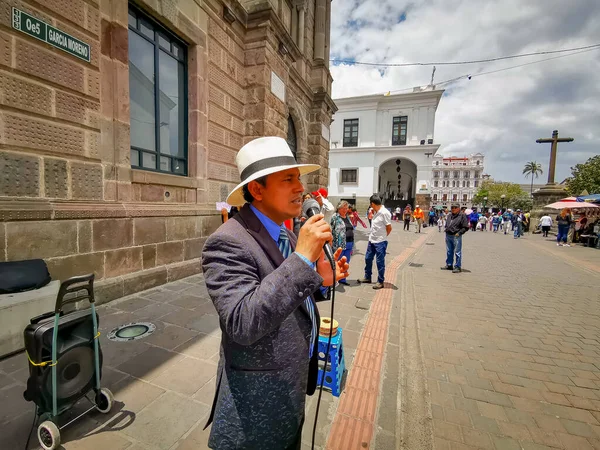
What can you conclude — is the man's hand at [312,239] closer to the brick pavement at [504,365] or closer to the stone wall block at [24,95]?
the brick pavement at [504,365]

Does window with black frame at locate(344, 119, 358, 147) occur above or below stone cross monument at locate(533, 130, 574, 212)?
above

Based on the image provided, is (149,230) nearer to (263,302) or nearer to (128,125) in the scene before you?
(128,125)

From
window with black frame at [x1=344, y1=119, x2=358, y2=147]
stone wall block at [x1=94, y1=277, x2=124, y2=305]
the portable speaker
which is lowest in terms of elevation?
stone wall block at [x1=94, y1=277, x2=124, y2=305]

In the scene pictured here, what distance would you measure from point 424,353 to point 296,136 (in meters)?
9.77

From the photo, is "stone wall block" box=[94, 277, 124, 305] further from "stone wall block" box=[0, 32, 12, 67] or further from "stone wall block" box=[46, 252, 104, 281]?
"stone wall block" box=[0, 32, 12, 67]

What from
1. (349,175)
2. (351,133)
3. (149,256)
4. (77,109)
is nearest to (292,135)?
(149,256)

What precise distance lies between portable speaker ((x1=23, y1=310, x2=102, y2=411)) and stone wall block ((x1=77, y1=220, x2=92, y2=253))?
8.12ft

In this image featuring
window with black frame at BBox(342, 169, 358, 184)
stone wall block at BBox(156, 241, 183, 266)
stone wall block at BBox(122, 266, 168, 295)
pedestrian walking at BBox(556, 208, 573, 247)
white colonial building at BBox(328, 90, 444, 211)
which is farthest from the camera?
window with black frame at BBox(342, 169, 358, 184)

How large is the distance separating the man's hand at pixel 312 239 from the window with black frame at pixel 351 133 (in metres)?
35.9

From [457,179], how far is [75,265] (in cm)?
9656

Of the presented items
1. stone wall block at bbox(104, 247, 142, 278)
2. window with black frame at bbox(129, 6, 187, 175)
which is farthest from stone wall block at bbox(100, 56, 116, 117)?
stone wall block at bbox(104, 247, 142, 278)

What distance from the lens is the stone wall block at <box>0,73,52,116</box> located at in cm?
326

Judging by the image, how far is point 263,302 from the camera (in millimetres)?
978

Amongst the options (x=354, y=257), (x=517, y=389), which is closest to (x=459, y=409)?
(x=517, y=389)
